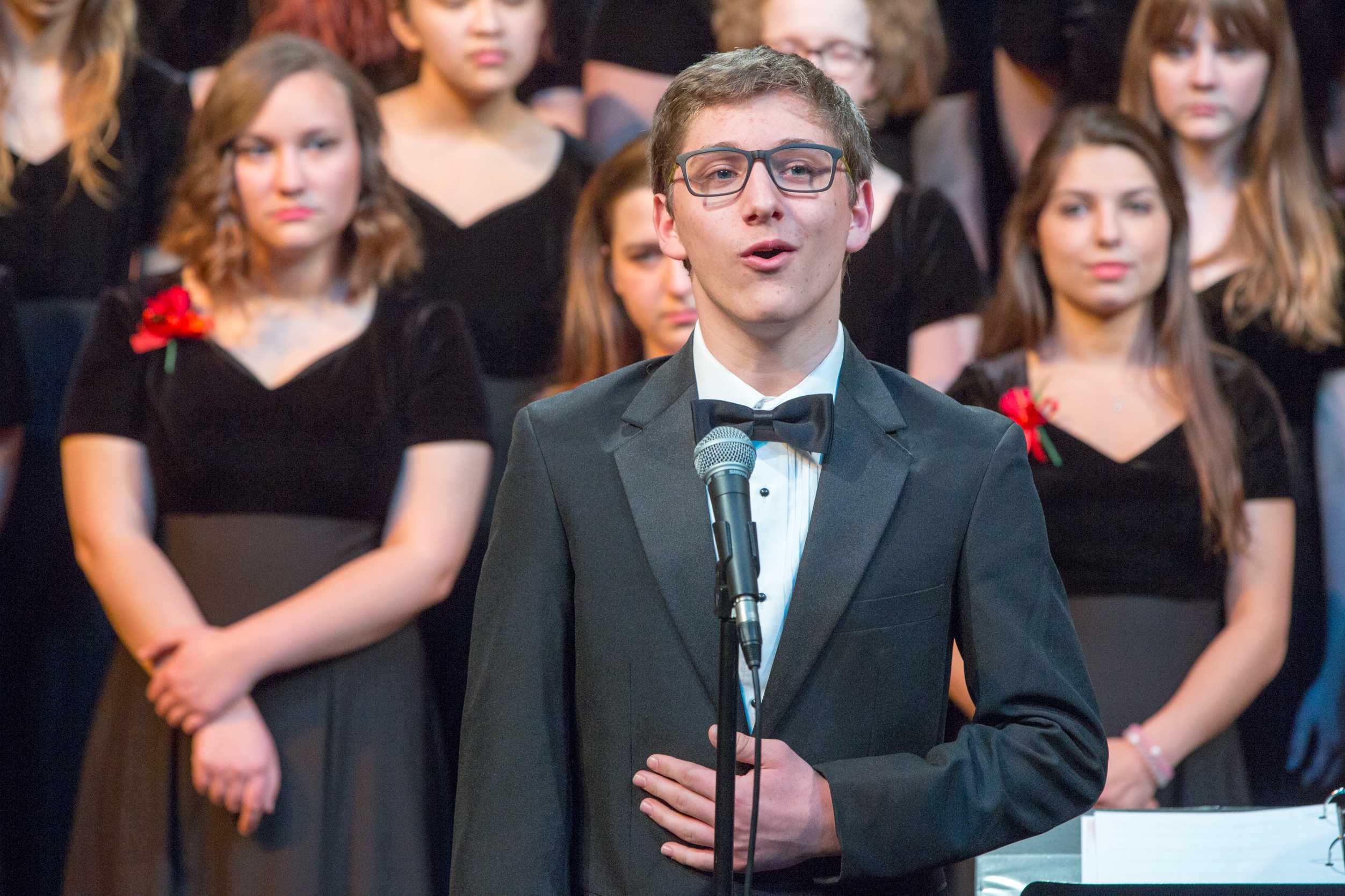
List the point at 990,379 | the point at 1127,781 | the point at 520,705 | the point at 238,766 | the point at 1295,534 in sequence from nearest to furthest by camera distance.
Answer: the point at 520,705 < the point at 238,766 < the point at 1127,781 < the point at 990,379 < the point at 1295,534

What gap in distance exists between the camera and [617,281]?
3.53 meters

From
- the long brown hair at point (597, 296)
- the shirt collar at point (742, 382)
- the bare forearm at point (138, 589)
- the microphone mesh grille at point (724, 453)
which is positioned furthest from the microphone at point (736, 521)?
the long brown hair at point (597, 296)

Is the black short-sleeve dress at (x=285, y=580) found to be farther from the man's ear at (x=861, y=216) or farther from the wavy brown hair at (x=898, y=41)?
the man's ear at (x=861, y=216)

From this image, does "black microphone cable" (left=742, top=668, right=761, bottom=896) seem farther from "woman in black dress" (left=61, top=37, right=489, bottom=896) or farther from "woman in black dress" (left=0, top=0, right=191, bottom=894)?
"woman in black dress" (left=0, top=0, right=191, bottom=894)

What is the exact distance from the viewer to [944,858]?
1.57m

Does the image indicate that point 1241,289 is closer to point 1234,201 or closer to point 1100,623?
point 1234,201

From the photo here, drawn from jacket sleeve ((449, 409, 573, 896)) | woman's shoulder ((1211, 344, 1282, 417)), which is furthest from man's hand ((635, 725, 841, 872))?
woman's shoulder ((1211, 344, 1282, 417))

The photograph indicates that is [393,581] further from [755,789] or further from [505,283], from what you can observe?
[755,789]

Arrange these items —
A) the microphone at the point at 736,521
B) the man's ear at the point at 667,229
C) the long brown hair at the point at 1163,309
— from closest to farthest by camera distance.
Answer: the microphone at the point at 736,521 → the man's ear at the point at 667,229 → the long brown hair at the point at 1163,309

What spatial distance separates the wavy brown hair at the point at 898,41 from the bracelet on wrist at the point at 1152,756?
1.63 m

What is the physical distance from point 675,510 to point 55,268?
244 centimetres

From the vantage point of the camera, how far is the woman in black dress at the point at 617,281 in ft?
11.4

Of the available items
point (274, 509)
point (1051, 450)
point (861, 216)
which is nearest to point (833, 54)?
point (1051, 450)

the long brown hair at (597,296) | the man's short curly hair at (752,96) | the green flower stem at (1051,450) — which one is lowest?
the green flower stem at (1051,450)
